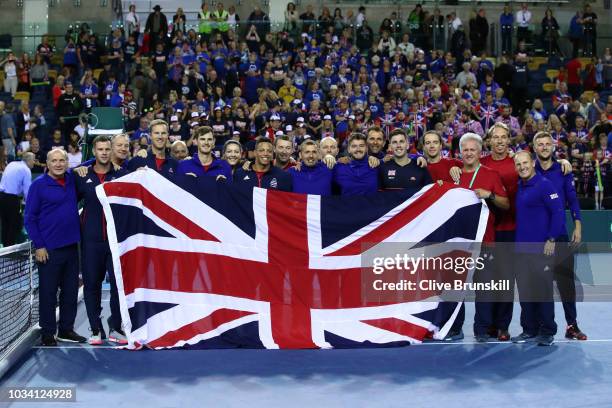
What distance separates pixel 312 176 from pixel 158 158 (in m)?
1.69

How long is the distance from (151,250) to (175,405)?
2.26 meters

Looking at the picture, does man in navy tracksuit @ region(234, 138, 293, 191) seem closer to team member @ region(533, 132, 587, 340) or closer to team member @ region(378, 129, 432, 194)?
team member @ region(378, 129, 432, 194)

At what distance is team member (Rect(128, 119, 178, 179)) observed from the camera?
965 centimetres

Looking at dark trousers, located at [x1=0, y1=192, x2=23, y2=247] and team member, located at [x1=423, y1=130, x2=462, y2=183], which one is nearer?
team member, located at [x1=423, y1=130, x2=462, y2=183]

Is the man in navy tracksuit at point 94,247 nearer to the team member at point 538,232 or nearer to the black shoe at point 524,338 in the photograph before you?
the black shoe at point 524,338

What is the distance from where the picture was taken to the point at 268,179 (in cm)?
953

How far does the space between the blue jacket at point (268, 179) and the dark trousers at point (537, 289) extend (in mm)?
2532

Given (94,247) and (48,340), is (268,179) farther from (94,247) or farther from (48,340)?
(48,340)

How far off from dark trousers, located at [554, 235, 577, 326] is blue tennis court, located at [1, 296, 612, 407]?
1.22 feet

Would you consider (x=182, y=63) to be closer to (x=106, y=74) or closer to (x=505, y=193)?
(x=106, y=74)

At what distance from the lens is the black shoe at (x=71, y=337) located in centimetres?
923

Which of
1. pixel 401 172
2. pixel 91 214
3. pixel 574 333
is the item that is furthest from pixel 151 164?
pixel 574 333

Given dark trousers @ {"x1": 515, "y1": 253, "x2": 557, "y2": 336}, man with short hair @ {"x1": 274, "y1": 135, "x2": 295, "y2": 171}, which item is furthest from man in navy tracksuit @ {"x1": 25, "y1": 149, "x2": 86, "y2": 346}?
dark trousers @ {"x1": 515, "y1": 253, "x2": 557, "y2": 336}

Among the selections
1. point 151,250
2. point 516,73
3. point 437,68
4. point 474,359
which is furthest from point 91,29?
point 474,359
